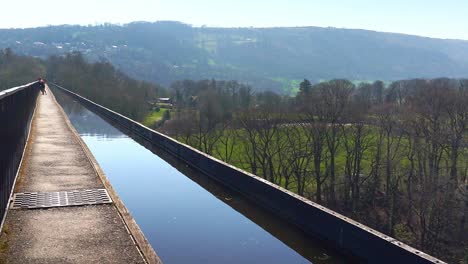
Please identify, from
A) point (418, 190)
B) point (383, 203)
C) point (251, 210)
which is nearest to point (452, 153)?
point (418, 190)

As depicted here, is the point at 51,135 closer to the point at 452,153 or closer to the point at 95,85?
the point at 452,153

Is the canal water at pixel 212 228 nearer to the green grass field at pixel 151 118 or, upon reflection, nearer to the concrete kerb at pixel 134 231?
the concrete kerb at pixel 134 231

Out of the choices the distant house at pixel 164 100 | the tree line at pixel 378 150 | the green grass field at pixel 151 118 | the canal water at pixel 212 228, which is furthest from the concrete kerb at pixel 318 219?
the distant house at pixel 164 100

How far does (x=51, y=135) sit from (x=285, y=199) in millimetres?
14396

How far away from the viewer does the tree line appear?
38250 millimetres

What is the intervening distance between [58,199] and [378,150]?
41948 millimetres

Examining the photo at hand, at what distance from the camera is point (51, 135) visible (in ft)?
62.2

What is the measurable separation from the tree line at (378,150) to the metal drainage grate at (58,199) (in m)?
32.2

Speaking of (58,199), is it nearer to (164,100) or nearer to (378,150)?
(378,150)

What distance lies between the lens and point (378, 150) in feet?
153

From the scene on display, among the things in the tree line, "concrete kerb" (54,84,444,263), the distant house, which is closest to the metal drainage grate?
"concrete kerb" (54,84,444,263)

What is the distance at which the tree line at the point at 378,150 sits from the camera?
3825cm

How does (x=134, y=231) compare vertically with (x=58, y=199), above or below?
above

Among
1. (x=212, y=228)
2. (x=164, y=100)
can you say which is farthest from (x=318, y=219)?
(x=164, y=100)
